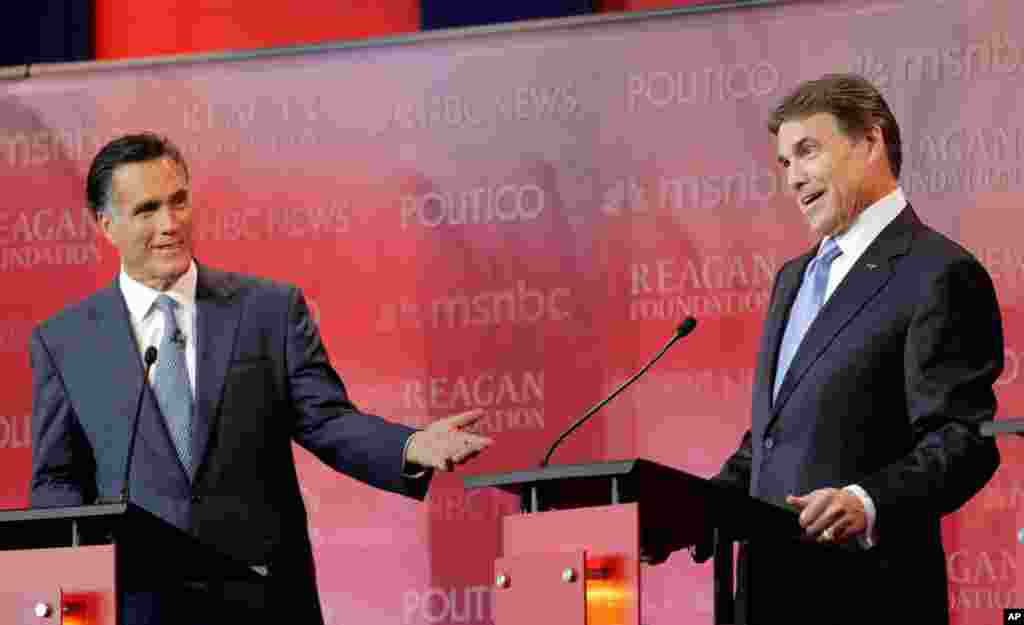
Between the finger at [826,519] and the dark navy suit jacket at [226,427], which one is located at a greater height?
the dark navy suit jacket at [226,427]

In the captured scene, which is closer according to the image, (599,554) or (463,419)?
(599,554)

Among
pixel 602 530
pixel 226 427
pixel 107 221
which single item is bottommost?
pixel 602 530

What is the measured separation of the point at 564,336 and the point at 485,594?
0.81 meters

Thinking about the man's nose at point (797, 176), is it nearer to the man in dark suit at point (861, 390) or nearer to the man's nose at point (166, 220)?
the man in dark suit at point (861, 390)

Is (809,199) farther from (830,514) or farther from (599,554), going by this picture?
(599,554)

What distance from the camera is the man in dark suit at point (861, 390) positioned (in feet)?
12.7

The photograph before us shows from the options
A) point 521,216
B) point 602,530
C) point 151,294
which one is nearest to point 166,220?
point 151,294

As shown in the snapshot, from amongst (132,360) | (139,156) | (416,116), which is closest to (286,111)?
(416,116)

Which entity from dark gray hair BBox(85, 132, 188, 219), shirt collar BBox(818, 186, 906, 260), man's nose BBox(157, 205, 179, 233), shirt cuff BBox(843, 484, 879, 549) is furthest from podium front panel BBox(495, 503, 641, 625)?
dark gray hair BBox(85, 132, 188, 219)

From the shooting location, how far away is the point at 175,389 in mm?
4852

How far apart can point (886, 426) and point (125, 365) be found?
6.35 ft

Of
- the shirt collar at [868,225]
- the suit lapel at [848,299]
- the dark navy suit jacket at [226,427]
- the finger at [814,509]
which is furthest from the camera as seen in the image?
the dark navy suit jacket at [226,427]

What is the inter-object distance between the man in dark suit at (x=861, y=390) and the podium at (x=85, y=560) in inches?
43.7

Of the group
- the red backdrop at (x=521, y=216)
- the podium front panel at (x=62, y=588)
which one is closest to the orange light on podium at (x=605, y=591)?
the podium front panel at (x=62, y=588)
